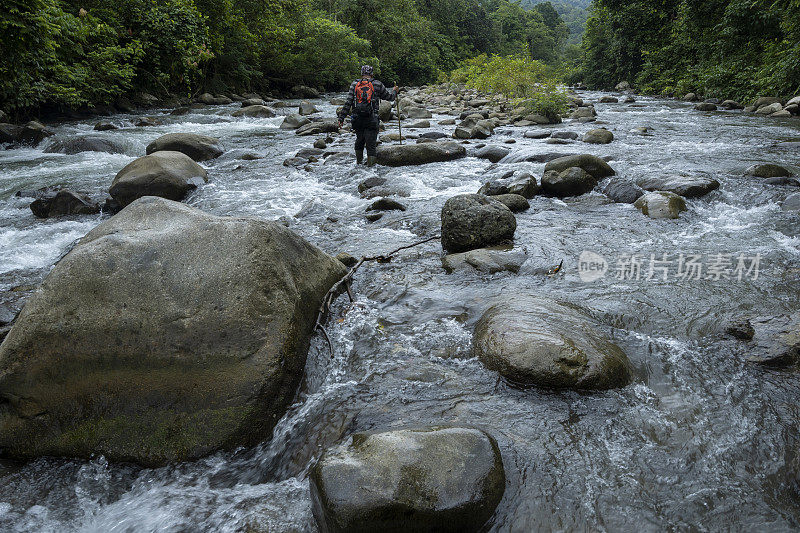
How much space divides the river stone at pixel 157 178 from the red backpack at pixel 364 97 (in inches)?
130

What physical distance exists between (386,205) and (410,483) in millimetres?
5536

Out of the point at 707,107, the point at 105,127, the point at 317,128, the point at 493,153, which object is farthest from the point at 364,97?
the point at 707,107

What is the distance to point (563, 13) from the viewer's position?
144 metres

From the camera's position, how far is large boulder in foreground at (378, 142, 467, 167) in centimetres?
1011

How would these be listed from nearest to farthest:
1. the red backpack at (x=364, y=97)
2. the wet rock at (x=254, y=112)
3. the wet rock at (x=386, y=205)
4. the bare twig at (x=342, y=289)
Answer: the bare twig at (x=342, y=289), the wet rock at (x=386, y=205), the red backpack at (x=364, y=97), the wet rock at (x=254, y=112)

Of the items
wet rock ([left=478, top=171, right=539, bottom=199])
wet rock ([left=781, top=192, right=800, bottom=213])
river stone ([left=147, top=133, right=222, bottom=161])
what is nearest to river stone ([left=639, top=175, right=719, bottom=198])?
wet rock ([left=781, top=192, right=800, bottom=213])

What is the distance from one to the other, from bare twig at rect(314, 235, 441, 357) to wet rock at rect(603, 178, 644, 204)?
3279 mm

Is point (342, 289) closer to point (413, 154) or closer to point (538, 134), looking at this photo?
point (413, 154)

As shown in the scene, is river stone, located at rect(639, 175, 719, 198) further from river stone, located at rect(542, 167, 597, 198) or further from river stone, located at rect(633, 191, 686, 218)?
river stone, located at rect(542, 167, 597, 198)

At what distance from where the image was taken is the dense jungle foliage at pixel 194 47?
1166 cm

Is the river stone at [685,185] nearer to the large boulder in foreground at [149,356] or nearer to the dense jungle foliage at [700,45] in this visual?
the large boulder in foreground at [149,356]

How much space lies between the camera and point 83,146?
11.0 metres

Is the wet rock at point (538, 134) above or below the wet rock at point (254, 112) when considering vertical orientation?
below

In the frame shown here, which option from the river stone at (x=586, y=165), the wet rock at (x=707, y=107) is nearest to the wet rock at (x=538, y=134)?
the river stone at (x=586, y=165)
